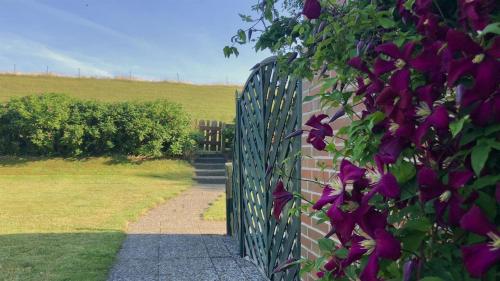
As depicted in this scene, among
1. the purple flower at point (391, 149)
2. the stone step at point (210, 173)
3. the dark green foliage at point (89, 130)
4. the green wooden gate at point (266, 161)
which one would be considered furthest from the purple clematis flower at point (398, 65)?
the dark green foliage at point (89, 130)

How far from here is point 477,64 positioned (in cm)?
70

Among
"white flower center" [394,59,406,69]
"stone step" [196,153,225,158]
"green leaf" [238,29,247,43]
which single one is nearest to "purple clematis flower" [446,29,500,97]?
"white flower center" [394,59,406,69]

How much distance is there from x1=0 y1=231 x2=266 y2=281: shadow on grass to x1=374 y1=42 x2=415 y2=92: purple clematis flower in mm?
3471

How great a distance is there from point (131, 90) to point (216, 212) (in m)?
25.4

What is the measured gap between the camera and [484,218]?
0.68 metres

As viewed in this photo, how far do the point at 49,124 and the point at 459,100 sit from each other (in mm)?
18294

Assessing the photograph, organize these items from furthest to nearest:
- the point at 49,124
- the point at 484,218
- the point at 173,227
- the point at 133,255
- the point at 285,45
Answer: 1. the point at 49,124
2. the point at 173,227
3. the point at 133,255
4. the point at 285,45
5. the point at 484,218

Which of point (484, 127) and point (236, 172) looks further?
point (236, 172)

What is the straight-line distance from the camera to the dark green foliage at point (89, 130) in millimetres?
17109

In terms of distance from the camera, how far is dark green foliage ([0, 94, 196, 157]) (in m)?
17.1

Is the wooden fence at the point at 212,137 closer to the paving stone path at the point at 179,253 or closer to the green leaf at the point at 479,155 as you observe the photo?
the paving stone path at the point at 179,253

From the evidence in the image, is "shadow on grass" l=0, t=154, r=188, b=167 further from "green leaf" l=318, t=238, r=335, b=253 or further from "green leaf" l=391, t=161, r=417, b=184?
"green leaf" l=391, t=161, r=417, b=184

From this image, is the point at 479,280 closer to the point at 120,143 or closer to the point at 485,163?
the point at 485,163

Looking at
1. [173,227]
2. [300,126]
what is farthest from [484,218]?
[173,227]
